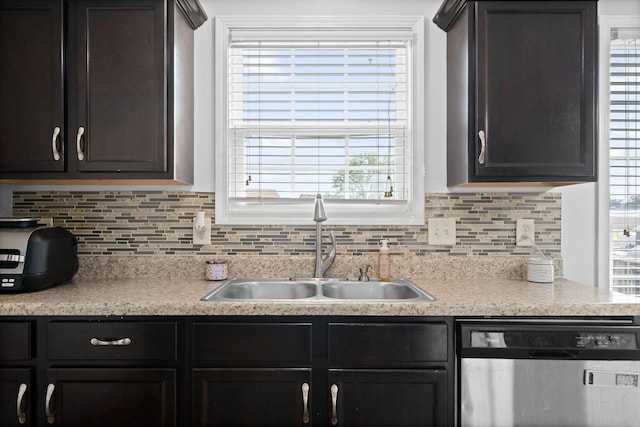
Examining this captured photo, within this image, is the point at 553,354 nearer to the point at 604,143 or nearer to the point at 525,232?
the point at 525,232

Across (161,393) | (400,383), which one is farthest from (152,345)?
(400,383)

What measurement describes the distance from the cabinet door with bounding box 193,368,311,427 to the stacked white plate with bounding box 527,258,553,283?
1.20m

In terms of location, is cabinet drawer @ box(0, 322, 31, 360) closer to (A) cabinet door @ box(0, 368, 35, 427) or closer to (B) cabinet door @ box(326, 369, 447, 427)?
(A) cabinet door @ box(0, 368, 35, 427)

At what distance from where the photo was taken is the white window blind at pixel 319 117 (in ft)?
6.79

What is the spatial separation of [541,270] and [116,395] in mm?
1868

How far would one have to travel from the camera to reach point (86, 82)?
168cm

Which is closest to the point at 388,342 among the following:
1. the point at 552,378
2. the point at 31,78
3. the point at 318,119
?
the point at 552,378

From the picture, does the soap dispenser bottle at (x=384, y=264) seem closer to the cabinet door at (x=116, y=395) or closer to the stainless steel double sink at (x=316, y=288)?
the stainless steel double sink at (x=316, y=288)

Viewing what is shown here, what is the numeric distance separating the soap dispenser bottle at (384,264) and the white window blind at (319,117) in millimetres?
308

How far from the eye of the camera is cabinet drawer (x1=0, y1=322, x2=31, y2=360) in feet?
4.57

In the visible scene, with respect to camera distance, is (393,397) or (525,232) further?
(525,232)

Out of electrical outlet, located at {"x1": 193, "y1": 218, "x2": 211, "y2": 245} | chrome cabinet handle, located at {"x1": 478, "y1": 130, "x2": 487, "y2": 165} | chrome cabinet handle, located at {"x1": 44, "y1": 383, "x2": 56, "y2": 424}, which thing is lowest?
chrome cabinet handle, located at {"x1": 44, "y1": 383, "x2": 56, "y2": 424}

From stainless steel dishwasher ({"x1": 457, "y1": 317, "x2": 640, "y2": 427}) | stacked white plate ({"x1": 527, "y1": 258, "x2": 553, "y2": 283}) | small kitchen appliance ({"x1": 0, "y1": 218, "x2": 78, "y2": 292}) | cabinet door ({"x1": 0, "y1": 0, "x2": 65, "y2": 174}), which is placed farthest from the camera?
stacked white plate ({"x1": 527, "y1": 258, "x2": 553, "y2": 283})

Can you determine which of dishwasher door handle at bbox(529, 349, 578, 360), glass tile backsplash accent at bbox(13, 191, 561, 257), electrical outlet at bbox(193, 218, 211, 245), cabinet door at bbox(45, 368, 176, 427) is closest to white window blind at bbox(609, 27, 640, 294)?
glass tile backsplash accent at bbox(13, 191, 561, 257)
